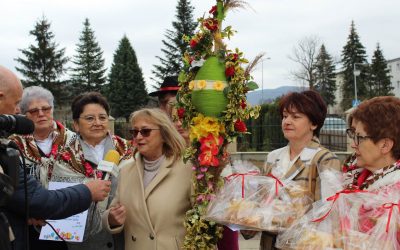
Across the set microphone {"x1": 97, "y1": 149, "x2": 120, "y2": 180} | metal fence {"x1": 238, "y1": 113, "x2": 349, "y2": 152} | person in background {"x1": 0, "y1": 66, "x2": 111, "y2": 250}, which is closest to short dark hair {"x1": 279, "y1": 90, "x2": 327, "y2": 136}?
microphone {"x1": 97, "y1": 149, "x2": 120, "y2": 180}

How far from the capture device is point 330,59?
2191 inches

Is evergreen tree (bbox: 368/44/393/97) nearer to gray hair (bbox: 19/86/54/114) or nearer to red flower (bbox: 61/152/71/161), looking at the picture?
gray hair (bbox: 19/86/54/114)

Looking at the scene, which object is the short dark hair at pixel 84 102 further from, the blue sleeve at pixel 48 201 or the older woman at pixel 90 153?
the blue sleeve at pixel 48 201

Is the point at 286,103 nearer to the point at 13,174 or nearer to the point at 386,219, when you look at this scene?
the point at 386,219

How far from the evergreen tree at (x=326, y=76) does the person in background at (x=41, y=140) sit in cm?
4918

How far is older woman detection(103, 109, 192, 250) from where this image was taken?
9.16ft

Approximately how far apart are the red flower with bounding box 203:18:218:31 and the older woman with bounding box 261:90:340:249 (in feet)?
2.37

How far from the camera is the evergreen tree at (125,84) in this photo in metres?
45.8

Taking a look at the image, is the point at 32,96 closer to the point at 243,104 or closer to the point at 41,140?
the point at 41,140

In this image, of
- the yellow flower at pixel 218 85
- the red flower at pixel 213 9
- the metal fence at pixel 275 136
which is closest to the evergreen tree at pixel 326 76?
the metal fence at pixel 275 136

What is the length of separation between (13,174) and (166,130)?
130cm

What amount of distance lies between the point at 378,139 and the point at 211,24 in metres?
1.16

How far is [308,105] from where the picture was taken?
9.42 ft

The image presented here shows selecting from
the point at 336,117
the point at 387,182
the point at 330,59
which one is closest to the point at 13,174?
the point at 387,182
